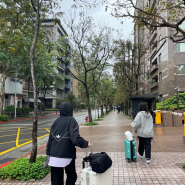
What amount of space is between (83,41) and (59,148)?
1849cm

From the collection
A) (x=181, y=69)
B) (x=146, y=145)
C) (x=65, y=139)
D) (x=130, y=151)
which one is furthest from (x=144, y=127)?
(x=181, y=69)

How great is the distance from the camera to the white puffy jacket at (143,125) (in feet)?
19.8

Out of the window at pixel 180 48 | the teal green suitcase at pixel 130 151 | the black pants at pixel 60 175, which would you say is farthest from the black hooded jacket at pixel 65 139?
the window at pixel 180 48

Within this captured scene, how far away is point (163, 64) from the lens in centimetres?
3441

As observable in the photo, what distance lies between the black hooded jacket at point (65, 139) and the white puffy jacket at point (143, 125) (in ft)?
9.74

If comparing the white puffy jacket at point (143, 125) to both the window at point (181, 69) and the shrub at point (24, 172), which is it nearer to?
the shrub at point (24, 172)

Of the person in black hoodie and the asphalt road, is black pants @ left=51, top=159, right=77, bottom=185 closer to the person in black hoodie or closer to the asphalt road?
the person in black hoodie

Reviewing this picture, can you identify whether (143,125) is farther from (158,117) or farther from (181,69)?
(181,69)

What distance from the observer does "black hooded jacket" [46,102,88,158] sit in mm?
3424

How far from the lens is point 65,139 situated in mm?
3473

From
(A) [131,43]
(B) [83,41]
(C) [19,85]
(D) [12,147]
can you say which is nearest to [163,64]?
(A) [131,43]

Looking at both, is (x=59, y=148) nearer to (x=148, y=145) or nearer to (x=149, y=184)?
(x=149, y=184)

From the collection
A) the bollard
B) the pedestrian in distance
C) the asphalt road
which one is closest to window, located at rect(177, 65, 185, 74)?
the bollard

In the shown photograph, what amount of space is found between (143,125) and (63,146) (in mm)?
3337
